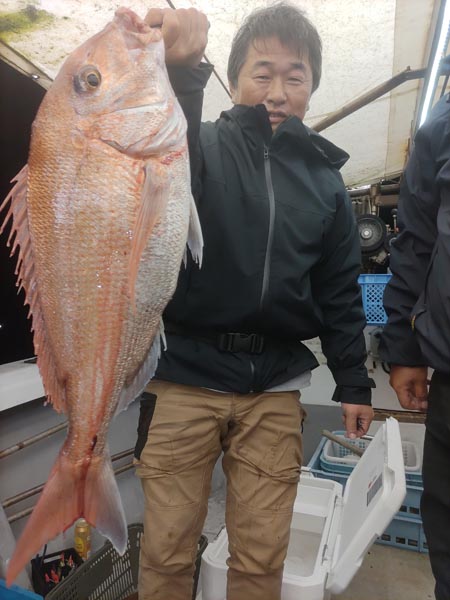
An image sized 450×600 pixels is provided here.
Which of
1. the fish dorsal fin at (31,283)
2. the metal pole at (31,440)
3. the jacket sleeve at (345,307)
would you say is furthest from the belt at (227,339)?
the metal pole at (31,440)

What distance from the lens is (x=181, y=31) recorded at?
43.8 inches

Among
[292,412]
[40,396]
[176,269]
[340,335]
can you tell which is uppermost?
[176,269]

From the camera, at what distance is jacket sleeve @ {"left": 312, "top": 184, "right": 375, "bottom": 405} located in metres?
1.92

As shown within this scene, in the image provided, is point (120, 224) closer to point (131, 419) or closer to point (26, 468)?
point (26, 468)

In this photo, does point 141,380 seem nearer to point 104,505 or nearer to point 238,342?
point 104,505

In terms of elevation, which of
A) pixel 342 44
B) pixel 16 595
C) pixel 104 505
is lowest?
pixel 16 595

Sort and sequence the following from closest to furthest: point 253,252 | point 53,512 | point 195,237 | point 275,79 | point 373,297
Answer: point 53,512 → point 195,237 → point 253,252 → point 275,79 → point 373,297

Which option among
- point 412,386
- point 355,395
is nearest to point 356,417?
point 355,395

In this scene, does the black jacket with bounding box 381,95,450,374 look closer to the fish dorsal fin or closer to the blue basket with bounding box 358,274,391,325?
the fish dorsal fin

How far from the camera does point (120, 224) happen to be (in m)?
1.06

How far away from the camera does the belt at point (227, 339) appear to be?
167 centimetres

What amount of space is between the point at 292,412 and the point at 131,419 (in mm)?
2297

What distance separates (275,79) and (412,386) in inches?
59.0

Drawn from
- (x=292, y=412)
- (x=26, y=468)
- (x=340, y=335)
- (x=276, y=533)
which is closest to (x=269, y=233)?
(x=340, y=335)
